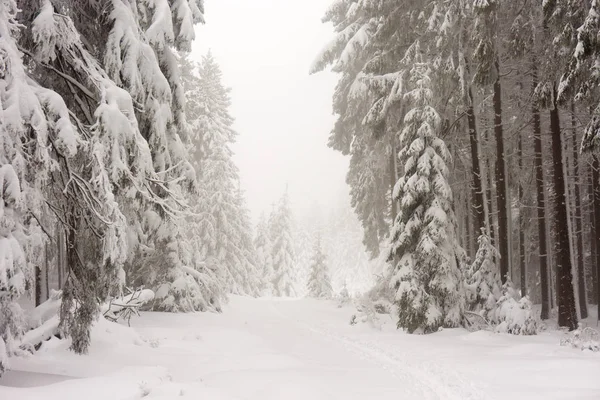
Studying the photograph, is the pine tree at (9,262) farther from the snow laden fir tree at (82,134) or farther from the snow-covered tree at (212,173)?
the snow-covered tree at (212,173)

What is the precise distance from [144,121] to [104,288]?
130 inches

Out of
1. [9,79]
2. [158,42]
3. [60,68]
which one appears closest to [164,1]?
[158,42]

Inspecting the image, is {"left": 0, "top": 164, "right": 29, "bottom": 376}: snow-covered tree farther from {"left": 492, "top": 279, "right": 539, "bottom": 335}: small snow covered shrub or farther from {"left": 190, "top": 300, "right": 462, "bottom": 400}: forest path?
{"left": 492, "top": 279, "right": 539, "bottom": 335}: small snow covered shrub

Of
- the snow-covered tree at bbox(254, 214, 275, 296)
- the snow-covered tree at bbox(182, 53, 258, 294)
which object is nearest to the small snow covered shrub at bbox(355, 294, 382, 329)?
the snow-covered tree at bbox(182, 53, 258, 294)

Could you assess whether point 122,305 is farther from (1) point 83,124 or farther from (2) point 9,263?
(2) point 9,263

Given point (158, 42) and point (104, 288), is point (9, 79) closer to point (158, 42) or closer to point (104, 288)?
point (158, 42)

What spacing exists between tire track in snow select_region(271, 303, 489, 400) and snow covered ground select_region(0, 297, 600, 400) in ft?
0.06

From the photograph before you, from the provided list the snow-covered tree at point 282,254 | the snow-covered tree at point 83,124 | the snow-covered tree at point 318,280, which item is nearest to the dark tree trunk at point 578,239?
the snow-covered tree at point 83,124

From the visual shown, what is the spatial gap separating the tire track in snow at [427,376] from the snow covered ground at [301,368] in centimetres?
2

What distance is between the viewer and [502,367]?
9.00 meters

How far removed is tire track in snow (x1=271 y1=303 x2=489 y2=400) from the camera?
24.3 feet

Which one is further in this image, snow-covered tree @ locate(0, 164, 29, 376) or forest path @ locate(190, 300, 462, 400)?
forest path @ locate(190, 300, 462, 400)

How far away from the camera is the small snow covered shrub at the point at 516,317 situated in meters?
13.2

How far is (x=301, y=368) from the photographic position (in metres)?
9.14
